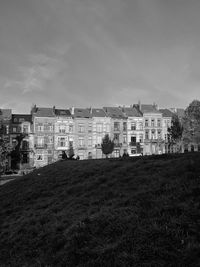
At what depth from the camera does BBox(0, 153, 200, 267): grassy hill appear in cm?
645

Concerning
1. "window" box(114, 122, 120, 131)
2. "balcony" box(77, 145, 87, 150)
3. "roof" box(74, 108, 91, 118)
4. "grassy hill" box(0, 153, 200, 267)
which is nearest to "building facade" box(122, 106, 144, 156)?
"window" box(114, 122, 120, 131)

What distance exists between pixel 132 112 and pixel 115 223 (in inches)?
2450

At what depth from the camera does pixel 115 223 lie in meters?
8.09

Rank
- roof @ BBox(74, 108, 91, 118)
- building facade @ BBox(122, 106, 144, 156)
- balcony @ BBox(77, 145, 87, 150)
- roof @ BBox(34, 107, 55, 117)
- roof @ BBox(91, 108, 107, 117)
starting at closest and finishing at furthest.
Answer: roof @ BBox(34, 107, 55, 117), balcony @ BBox(77, 145, 87, 150), roof @ BBox(74, 108, 91, 118), roof @ BBox(91, 108, 107, 117), building facade @ BBox(122, 106, 144, 156)

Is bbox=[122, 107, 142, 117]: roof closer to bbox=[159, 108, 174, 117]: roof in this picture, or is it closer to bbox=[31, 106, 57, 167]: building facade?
bbox=[159, 108, 174, 117]: roof

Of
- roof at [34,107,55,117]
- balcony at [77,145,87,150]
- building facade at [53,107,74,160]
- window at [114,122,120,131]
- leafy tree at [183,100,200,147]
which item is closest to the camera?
leafy tree at [183,100,200,147]

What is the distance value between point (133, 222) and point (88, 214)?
7.39 ft

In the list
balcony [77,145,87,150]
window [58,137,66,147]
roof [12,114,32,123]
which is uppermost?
roof [12,114,32,123]

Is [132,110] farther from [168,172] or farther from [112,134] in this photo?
[168,172]

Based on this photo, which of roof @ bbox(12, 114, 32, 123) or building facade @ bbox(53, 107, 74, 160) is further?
building facade @ bbox(53, 107, 74, 160)

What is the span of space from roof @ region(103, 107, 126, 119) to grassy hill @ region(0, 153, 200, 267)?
53.2m

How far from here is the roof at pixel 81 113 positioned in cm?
6481

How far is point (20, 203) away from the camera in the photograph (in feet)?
47.8

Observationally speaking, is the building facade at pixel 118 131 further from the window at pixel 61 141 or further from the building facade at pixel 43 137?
the building facade at pixel 43 137
